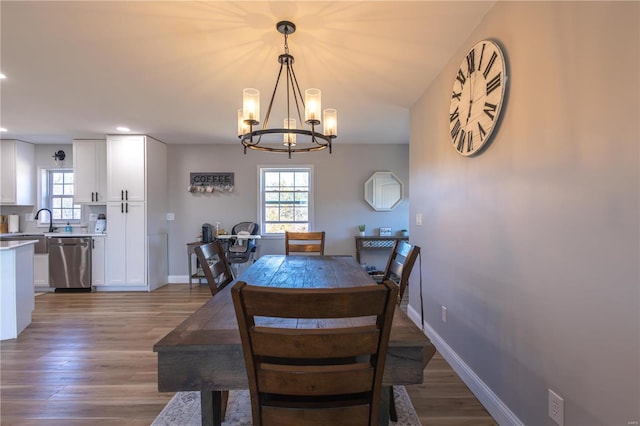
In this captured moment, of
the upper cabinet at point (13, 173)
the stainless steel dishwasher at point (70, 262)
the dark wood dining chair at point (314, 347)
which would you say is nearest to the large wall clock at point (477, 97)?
the dark wood dining chair at point (314, 347)

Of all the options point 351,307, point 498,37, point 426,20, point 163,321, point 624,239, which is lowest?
point 163,321

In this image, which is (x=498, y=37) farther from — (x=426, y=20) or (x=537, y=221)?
(x=537, y=221)

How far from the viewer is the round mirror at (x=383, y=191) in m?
5.11

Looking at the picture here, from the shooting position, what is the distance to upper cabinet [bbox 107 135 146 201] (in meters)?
4.50

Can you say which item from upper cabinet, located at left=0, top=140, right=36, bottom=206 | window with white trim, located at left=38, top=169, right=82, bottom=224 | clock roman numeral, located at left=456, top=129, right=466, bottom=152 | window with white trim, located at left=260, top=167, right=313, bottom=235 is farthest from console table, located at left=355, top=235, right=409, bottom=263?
upper cabinet, located at left=0, top=140, right=36, bottom=206

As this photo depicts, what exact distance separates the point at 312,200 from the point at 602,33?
169 inches

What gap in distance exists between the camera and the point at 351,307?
75cm

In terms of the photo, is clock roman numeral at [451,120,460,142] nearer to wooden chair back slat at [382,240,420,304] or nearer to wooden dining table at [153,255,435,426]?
wooden chair back slat at [382,240,420,304]

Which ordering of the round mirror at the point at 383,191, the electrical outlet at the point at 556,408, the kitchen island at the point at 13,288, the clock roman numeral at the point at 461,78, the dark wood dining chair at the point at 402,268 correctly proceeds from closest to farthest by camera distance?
the electrical outlet at the point at 556,408
the dark wood dining chair at the point at 402,268
the clock roman numeral at the point at 461,78
the kitchen island at the point at 13,288
the round mirror at the point at 383,191

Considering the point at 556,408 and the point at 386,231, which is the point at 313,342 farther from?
the point at 386,231

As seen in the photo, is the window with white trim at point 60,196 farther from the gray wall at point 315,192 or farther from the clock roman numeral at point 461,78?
the clock roman numeral at point 461,78

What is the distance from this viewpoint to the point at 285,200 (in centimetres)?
525

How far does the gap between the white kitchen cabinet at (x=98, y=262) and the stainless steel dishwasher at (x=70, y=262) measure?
2.0 inches

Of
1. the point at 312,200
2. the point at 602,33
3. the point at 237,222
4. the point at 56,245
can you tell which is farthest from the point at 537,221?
the point at 56,245
